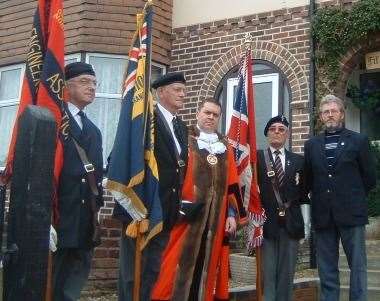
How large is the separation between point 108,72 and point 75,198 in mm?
5395

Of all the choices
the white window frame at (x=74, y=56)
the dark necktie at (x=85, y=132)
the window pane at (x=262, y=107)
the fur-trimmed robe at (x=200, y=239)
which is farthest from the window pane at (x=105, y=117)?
the dark necktie at (x=85, y=132)

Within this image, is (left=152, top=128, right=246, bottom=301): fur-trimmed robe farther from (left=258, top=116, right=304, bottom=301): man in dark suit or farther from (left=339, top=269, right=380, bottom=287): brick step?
(left=339, top=269, right=380, bottom=287): brick step

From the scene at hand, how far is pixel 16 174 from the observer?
2.22 meters

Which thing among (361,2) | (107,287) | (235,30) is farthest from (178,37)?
(107,287)

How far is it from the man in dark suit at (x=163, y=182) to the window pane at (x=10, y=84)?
6104mm

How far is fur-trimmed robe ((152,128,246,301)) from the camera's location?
438cm

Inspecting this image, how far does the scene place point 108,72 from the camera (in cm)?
910

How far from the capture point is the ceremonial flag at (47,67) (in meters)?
3.70

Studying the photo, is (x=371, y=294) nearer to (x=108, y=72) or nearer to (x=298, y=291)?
(x=298, y=291)

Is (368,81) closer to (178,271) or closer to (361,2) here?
(361,2)

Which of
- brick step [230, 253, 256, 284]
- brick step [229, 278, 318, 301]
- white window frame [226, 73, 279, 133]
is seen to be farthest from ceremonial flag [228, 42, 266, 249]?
white window frame [226, 73, 279, 133]

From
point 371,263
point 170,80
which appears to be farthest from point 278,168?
point 371,263

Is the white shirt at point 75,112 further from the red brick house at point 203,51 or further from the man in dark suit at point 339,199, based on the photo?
the red brick house at point 203,51

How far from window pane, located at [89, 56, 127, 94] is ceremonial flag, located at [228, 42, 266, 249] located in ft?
12.4
